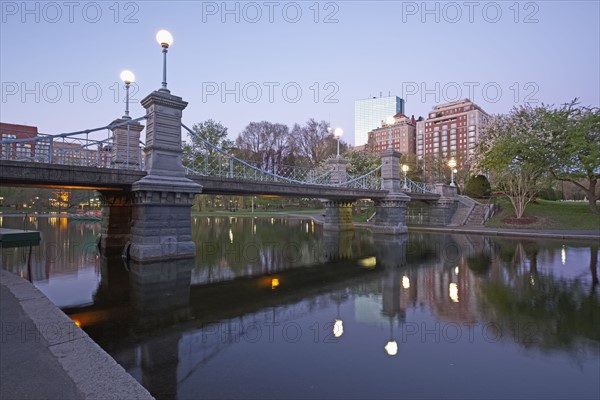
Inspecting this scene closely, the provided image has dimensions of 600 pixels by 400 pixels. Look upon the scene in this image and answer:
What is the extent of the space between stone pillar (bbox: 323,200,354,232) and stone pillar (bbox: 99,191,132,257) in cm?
1566

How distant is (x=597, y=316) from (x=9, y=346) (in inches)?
388

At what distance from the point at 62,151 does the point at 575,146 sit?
34977 millimetres

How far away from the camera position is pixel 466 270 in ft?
38.6

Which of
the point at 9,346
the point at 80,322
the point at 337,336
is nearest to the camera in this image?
the point at 9,346

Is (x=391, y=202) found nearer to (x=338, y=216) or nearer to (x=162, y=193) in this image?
(x=338, y=216)

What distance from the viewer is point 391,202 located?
25.8 metres

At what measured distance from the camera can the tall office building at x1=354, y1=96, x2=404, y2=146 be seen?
177m

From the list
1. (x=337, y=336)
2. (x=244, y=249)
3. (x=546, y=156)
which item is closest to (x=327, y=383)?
(x=337, y=336)

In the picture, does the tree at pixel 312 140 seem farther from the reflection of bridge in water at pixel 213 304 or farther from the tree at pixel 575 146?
the reflection of bridge in water at pixel 213 304

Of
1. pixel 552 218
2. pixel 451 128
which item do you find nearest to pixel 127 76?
pixel 552 218

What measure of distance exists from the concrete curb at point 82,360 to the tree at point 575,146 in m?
34.9

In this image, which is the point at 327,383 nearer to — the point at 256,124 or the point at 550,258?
the point at 550,258

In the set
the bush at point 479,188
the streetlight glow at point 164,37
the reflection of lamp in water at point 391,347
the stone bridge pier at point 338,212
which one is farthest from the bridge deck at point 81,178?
the bush at point 479,188

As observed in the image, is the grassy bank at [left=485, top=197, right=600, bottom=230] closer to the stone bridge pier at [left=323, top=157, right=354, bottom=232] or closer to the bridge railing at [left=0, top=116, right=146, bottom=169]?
the stone bridge pier at [left=323, top=157, right=354, bottom=232]
